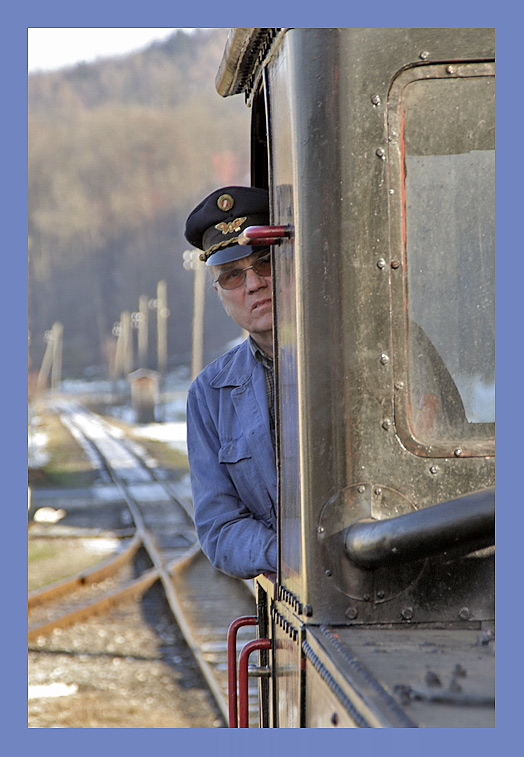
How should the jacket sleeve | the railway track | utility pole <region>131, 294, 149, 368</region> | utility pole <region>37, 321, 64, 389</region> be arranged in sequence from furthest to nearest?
1. utility pole <region>131, 294, 149, 368</region>
2. utility pole <region>37, 321, 64, 389</region>
3. the railway track
4. the jacket sleeve

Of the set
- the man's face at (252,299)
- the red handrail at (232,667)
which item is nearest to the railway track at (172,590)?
the red handrail at (232,667)

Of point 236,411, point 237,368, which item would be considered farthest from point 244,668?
point 237,368

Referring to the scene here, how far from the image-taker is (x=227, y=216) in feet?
7.82

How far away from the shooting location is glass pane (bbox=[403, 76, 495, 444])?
1689 millimetres

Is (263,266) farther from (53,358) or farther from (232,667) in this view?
(53,358)

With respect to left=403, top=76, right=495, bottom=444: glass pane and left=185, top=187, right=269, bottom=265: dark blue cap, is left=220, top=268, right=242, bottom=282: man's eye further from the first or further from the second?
left=403, top=76, right=495, bottom=444: glass pane

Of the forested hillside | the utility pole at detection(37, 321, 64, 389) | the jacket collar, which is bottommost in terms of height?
the utility pole at detection(37, 321, 64, 389)

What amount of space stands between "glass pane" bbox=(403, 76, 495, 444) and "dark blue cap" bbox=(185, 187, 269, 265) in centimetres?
76

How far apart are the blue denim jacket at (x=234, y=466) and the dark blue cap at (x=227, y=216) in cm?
29

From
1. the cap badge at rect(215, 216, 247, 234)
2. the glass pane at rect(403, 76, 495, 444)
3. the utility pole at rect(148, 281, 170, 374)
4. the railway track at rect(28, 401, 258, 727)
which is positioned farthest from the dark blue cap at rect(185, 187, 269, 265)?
the utility pole at rect(148, 281, 170, 374)

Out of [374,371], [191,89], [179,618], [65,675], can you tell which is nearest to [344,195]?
[374,371]

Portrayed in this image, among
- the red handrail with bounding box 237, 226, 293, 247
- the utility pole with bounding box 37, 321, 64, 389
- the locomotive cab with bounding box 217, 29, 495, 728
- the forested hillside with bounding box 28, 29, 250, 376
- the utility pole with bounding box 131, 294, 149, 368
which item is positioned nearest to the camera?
the locomotive cab with bounding box 217, 29, 495, 728

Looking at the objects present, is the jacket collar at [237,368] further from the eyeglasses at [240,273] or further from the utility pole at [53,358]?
the utility pole at [53,358]

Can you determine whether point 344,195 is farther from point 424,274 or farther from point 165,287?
point 165,287
